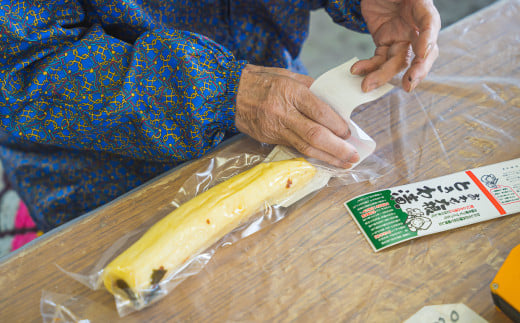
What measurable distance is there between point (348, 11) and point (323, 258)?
59 cm

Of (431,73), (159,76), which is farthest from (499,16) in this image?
(159,76)

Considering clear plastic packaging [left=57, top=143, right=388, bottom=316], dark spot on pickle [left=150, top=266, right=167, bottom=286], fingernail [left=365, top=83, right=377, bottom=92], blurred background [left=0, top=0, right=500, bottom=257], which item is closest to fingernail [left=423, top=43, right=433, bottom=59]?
fingernail [left=365, top=83, right=377, bottom=92]

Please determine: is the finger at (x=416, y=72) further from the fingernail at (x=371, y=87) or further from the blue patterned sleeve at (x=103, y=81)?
the blue patterned sleeve at (x=103, y=81)

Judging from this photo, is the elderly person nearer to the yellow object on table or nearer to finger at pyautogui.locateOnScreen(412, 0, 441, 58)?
finger at pyautogui.locateOnScreen(412, 0, 441, 58)

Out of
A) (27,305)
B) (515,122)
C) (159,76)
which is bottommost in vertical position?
(27,305)

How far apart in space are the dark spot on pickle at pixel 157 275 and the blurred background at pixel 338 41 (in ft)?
5.35

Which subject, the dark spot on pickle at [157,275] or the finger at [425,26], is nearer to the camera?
the dark spot on pickle at [157,275]

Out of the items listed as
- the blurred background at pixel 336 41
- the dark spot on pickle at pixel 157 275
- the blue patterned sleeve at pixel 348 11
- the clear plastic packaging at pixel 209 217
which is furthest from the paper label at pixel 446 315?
the blurred background at pixel 336 41

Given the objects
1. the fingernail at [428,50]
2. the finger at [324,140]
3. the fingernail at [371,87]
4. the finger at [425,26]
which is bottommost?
the finger at [324,140]

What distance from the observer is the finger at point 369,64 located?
72cm

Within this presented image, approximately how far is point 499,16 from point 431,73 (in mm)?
289

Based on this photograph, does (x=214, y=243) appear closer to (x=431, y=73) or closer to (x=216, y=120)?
(x=216, y=120)

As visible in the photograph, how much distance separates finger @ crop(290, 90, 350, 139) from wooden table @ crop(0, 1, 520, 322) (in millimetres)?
101

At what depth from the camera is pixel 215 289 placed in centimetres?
56
